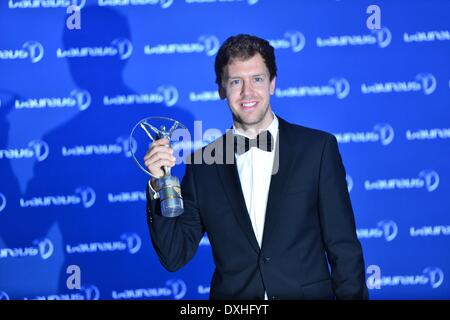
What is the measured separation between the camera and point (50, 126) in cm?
429

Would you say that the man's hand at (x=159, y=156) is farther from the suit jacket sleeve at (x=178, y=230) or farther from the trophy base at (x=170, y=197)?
the suit jacket sleeve at (x=178, y=230)

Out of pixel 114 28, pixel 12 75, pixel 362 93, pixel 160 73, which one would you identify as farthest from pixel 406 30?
pixel 12 75

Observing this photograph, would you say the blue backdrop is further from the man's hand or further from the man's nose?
the man's hand

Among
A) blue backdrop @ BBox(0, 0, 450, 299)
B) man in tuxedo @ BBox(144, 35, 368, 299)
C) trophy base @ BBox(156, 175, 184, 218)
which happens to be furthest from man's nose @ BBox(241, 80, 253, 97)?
blue backdrop @ BBox(0, 0, 450, 299)

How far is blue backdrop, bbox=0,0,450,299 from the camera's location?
13.9 ft

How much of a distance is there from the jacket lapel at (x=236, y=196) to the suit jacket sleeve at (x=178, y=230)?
0.15 metres

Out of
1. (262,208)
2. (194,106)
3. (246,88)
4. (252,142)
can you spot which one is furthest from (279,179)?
(194,106)

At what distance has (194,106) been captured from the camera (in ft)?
14.0

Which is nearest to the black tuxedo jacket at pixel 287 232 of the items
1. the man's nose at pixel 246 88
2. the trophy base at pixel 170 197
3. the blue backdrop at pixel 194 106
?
the trophy base at pixel 170 197

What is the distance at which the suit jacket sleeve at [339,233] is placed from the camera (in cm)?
239

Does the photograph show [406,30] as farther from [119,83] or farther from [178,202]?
[178,202]

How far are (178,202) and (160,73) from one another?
2.11m

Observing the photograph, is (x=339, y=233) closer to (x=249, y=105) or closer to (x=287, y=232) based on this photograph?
(x=287, y=232)

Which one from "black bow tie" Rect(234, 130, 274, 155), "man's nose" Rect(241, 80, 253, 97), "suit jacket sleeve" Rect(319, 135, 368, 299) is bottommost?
"suit jacket sleeve" Rect(319, 135, 368, 299)
